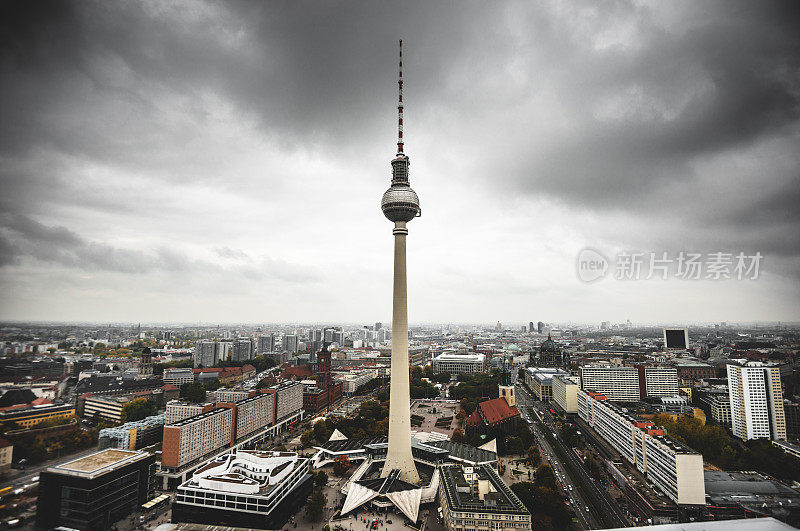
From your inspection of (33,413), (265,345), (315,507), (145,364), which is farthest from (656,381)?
(265,345)

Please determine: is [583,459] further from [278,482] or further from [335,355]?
[335,355]

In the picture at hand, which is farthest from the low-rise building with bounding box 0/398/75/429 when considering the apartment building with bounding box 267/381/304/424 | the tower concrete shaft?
the tower concrete shaft

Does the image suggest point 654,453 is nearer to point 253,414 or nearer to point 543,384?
point 543,384

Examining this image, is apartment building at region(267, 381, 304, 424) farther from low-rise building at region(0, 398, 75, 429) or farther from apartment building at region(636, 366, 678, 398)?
apartment building at region(636, 366, 678, 398)

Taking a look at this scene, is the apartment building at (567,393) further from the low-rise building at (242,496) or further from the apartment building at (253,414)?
the low-rise building at (242,496)

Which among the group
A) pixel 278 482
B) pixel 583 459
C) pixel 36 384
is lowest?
pixel 583 459

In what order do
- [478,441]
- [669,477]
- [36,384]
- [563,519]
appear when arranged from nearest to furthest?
[563,519], [669,477], [36,384], [478,441]

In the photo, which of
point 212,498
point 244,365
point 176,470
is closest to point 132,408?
point 176,470
